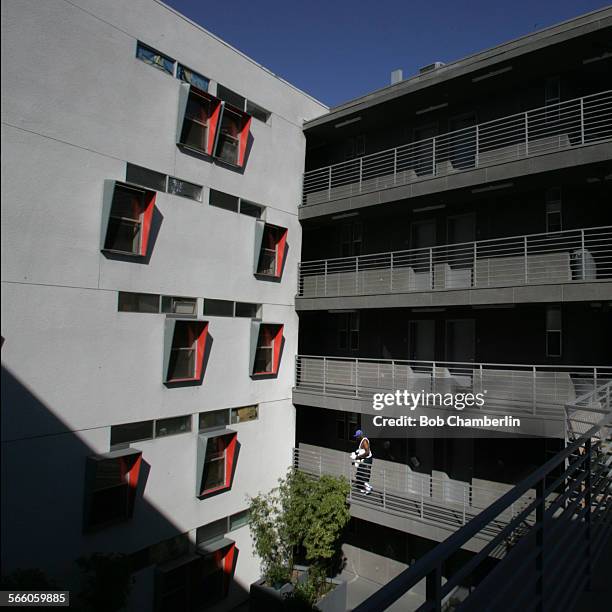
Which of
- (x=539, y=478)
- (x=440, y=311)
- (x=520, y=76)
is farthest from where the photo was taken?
(x=440, y=311)

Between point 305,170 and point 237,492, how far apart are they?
11199mm

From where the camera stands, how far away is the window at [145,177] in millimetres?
11227

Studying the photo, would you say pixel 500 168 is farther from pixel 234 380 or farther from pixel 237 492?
pixel 237 492

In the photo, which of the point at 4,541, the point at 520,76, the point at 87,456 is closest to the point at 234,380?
the point at 87,456

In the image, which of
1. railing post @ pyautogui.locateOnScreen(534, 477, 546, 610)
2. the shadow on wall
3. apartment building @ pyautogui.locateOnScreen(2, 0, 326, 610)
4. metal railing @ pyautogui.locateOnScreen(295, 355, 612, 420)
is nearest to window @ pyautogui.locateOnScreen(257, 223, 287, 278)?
apartment building @ pyautogui.locateOnScreen(2, 0, 326, 610)

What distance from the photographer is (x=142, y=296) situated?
11.4 meters

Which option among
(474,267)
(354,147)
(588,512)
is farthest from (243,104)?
(588,512)

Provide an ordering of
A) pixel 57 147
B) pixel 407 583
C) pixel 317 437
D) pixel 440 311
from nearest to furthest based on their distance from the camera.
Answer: pixel 407 583 → pixel 57 147 → pixel 440 311 → pixel 317 437

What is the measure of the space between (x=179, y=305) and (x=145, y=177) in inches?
124

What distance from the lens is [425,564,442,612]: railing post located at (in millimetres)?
1964

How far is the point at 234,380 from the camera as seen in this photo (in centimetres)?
1371

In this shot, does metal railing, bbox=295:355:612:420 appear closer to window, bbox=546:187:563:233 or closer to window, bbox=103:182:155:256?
window, bbox=546:187:563:233

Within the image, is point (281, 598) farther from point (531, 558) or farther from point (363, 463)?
point (531, 558)

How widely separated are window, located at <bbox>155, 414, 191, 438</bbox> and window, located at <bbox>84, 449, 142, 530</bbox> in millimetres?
962
